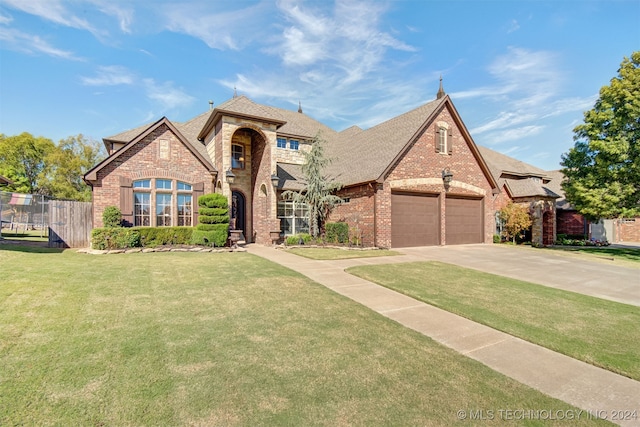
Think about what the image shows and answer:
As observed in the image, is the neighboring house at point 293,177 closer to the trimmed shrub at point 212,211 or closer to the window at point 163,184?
the window at point 163,184

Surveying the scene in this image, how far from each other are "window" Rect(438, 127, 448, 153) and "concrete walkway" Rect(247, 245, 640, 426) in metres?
13.2

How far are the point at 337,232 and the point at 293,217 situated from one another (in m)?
3.12

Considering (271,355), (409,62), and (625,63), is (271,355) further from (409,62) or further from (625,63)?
(625,63)

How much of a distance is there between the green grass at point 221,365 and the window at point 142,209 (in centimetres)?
797

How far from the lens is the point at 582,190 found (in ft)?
53.8

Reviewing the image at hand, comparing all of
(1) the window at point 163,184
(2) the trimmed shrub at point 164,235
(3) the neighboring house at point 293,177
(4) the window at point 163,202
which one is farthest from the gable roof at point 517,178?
(1) the window at point 163,184

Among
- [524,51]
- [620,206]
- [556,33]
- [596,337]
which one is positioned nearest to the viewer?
[596,337]

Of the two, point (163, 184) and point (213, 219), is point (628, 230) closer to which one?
point (213, 219)

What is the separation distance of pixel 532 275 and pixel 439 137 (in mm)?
10207

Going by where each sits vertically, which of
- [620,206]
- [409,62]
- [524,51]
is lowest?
[620,206]

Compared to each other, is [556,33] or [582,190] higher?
[556,33]

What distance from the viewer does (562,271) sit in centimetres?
986

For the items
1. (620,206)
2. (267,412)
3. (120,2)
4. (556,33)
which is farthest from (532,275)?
(120,2)

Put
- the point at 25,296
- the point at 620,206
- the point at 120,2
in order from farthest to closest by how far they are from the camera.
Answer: the point at 620,206, the point at 120,2, the point at 25,296
